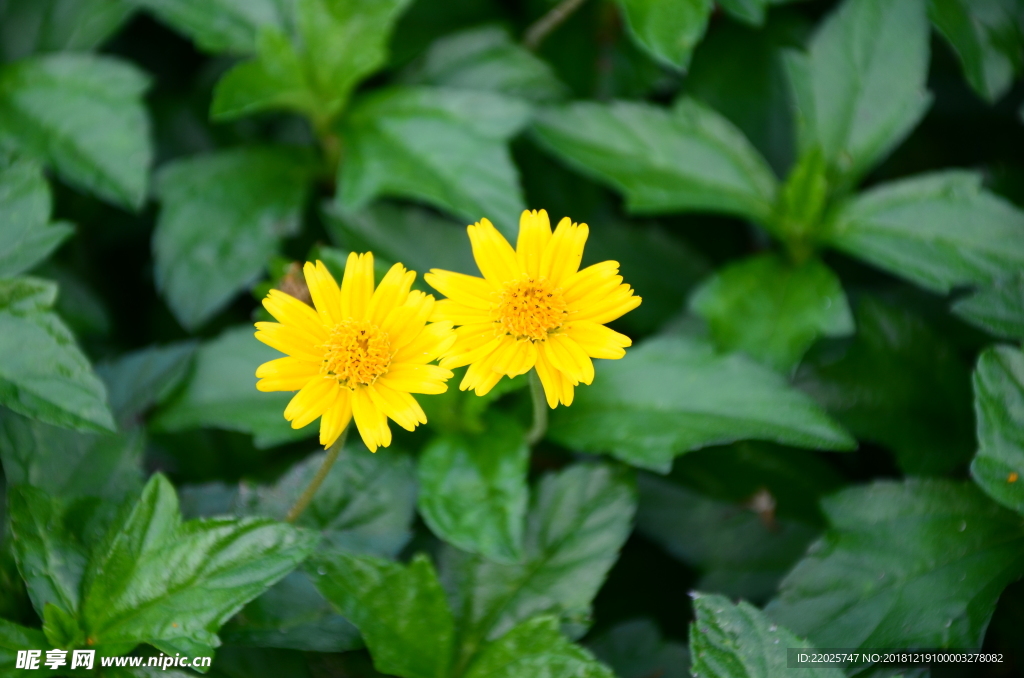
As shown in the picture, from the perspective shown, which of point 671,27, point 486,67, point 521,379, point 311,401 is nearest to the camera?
point 311,401

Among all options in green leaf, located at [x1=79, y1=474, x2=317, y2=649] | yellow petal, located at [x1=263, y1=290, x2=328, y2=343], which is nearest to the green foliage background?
green leaf, located at [x1=79, y1=474, x2=317, y2=649]

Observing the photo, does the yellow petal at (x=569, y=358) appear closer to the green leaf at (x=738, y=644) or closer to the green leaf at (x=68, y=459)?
the green leaf at (x=738, y=644)

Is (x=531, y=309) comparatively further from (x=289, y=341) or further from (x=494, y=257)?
(x=289, y=341)

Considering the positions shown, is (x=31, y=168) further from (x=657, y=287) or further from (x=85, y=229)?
(x=657, y=287)

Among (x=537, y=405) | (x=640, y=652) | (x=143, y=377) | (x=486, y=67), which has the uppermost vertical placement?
(x=486, y=67)

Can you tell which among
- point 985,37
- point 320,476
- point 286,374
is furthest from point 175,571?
point 985,37

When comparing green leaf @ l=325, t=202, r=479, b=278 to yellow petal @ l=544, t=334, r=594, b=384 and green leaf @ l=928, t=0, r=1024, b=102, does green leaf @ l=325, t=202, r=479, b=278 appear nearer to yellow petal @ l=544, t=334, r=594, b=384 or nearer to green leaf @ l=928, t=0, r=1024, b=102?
yellow petal @ l=544, t=334, r=594, b=384

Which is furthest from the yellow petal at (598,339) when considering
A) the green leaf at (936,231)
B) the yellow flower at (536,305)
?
the green leaf at (936,231)
